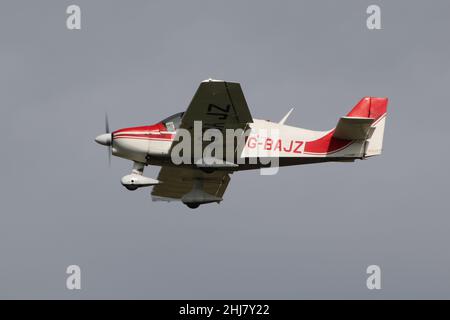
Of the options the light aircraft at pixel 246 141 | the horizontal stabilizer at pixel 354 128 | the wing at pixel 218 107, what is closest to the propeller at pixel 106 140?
the light aircraft at pixel 246 141

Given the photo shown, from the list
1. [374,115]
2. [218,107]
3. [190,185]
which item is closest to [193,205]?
[190,185]

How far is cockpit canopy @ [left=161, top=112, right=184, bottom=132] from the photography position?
26.0 meters

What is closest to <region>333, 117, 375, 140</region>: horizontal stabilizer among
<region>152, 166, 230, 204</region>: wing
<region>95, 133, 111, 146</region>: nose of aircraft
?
<region>152, 166, 230, 204</region>: wing

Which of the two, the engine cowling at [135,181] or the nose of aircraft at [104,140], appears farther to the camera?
the nose of aircraft at [104,140]

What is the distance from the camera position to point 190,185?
94.5ft

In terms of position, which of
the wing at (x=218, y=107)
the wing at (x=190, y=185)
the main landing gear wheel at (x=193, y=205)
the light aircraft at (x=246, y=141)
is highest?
the wing at (x=218, y=107)

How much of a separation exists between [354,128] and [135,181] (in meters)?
5.93

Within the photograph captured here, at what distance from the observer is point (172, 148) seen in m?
26.0

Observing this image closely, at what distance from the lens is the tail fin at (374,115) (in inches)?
1062

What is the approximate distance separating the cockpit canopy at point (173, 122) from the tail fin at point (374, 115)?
15.8ft

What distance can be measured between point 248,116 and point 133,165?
3.53 metres

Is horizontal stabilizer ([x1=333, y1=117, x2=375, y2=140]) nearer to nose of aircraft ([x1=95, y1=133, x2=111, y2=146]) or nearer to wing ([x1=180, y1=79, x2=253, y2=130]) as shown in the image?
wing ([x1=180, y1=79, x2=253, y2=130])

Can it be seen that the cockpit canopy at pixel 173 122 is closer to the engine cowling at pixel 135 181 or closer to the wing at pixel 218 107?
the wing at pixel 218 107

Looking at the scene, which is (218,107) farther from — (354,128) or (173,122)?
(354,128)
